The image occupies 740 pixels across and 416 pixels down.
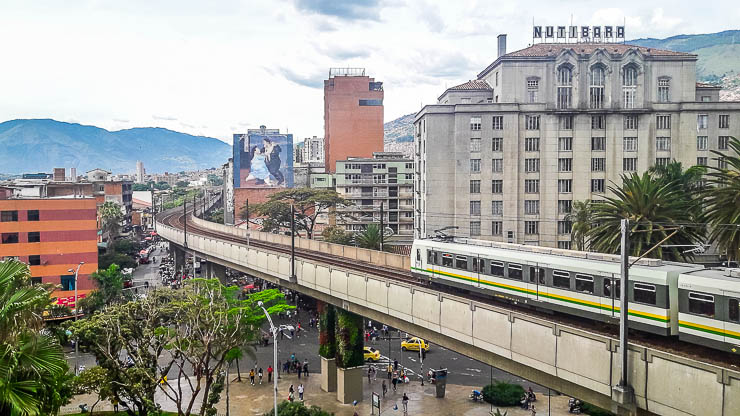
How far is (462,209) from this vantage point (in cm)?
6681

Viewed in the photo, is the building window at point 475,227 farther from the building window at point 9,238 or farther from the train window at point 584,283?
the building window at point 9,238

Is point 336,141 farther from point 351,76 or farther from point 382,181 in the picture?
point 382,181

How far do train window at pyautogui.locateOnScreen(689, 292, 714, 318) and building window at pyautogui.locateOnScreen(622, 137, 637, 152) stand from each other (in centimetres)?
5114

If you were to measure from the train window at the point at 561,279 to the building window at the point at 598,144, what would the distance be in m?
45.5

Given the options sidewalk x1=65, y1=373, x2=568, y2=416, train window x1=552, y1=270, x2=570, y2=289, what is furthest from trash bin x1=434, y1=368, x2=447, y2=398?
train window x1=552, y1=270, x2=570, y2=289

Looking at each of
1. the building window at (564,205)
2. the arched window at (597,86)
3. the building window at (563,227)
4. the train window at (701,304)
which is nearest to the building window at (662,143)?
the arched window at (597,86)

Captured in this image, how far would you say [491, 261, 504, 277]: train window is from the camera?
28.8 metres

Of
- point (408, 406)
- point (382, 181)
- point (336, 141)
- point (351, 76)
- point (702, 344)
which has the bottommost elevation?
point (408, 406)

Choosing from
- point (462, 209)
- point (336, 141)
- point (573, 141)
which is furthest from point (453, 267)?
point (336, 141)

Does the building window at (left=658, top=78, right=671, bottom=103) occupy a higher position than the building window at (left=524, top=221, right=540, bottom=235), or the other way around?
the building window at (left=658, top=78, right=671, bottom=103)

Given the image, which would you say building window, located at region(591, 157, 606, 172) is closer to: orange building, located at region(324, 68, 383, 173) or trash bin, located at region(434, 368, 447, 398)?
trash bin, located at region(434, 368, 447, 398)

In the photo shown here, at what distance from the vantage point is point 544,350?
790 inches

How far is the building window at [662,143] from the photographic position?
2628 inches

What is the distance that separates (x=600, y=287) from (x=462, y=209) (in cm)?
4356
